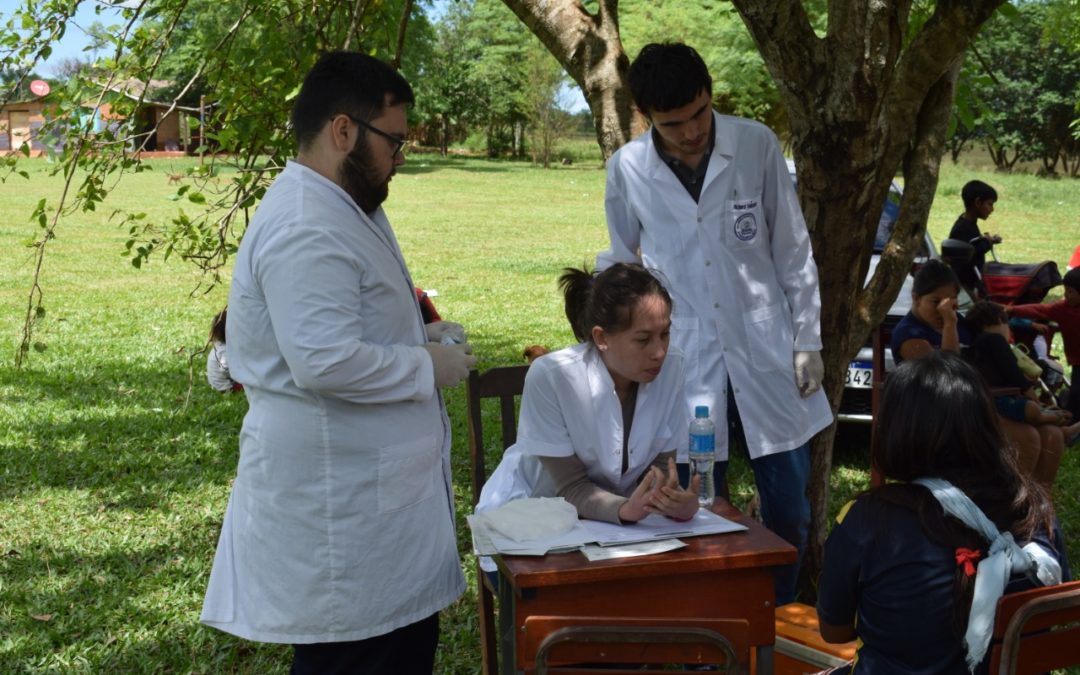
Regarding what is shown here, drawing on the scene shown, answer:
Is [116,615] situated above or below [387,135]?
below

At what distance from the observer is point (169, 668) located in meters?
4.29

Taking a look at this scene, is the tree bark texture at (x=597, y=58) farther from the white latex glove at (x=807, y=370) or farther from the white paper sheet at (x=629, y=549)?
the white paper sheet at (x=629, y=549)

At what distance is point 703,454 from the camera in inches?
134

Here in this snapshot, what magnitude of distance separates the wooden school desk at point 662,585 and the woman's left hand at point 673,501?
102mm

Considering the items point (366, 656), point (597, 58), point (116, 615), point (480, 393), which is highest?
point (597, 58)

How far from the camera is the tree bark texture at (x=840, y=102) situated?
13.1 feet

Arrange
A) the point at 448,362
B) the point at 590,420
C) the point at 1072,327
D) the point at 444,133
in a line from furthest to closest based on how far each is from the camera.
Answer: the point at 444,133
the point at 1072,327
the point at 590,420
the point at 448,362

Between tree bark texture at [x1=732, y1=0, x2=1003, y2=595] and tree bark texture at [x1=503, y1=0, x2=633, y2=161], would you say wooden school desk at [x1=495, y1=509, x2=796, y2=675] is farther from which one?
tree bark texture at [x1=503, y1=0, x2=633, y2=161]

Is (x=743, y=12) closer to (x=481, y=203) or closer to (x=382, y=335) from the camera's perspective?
(x=382, y=335)

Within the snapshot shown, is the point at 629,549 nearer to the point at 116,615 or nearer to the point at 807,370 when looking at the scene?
the point at 807,370

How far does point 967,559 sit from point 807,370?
4.69ft

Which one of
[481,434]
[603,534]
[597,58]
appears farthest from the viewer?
[597,58]

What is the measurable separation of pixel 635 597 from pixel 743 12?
2188 millimetres

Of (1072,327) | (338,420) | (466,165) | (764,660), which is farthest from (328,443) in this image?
(466,165)
